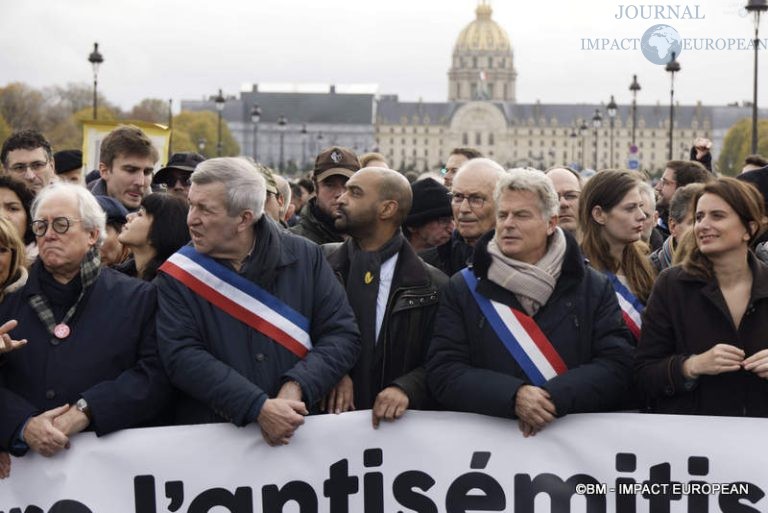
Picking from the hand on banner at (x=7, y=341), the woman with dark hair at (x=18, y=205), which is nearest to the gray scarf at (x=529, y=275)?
the hand on banner at (x=7, y=341)

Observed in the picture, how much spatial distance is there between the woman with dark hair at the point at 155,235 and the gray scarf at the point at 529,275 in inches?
54.8

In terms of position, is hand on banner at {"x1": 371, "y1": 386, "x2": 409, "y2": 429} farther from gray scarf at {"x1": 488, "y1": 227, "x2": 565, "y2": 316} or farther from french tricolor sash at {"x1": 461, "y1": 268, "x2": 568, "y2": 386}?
gray scarf at {"x1": 488, "y1": 227, "x2": 565, "y2": 316}

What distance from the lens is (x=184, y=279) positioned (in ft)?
15.1

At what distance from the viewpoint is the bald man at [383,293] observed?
4.86 metres

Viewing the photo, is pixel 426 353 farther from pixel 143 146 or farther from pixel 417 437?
pixel 143 146

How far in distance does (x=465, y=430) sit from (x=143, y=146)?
3.21m

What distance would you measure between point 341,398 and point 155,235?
1137 millimetres

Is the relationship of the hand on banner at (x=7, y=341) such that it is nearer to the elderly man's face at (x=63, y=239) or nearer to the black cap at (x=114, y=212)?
the elderly man's face at (x=63, y=239)

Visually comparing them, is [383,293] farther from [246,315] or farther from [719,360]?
[719,360]

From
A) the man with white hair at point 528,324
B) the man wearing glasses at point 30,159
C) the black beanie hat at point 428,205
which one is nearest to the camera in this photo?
the man with white hair at point 528,324

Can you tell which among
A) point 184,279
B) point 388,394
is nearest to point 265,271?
point 184,279

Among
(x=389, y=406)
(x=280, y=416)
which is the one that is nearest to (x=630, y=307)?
(x=389, y=406)

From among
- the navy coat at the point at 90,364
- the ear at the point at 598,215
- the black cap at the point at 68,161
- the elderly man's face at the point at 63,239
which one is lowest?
the navy coat at the point at 90,364

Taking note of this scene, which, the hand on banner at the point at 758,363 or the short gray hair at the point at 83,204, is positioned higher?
the short gray hair at the point at 83,204
